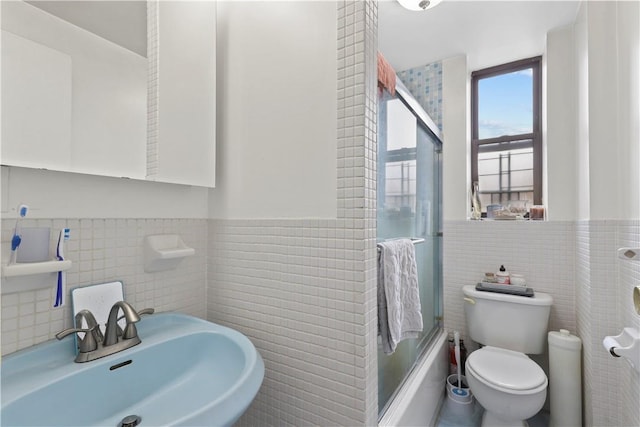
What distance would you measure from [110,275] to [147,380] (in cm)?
30

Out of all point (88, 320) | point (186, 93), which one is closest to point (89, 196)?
point (88, 320)

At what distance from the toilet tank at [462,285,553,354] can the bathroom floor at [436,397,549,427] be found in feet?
1.31

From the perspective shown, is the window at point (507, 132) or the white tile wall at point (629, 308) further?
the window at point (507, 132)

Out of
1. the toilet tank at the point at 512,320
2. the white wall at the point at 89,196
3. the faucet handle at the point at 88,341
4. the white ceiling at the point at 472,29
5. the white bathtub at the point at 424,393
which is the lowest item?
the white bathtub at the point at 424,393

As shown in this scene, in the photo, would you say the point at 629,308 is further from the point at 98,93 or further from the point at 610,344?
the point at 98,93

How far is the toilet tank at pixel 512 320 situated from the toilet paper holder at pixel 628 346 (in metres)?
0.67

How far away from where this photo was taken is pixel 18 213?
67cm

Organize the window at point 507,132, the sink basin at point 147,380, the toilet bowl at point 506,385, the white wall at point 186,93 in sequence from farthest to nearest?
the window at point 507,132 → the toilet bowl at point 506,385 → the white wall at point 186,93 → the sink basin at point 147,380

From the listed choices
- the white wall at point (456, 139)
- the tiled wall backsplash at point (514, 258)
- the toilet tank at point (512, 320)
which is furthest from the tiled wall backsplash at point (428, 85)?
the toilet tank at point (512, 320)

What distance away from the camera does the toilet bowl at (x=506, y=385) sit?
55.1 inches

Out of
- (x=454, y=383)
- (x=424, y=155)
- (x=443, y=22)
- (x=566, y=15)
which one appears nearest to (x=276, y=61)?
(x=424, y=155)

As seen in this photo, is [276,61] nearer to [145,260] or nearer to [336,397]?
[145,260]

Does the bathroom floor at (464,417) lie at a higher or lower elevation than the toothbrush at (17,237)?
lower

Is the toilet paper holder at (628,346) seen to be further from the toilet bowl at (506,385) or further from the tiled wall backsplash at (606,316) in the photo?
the toilet bowl at (506,385)
